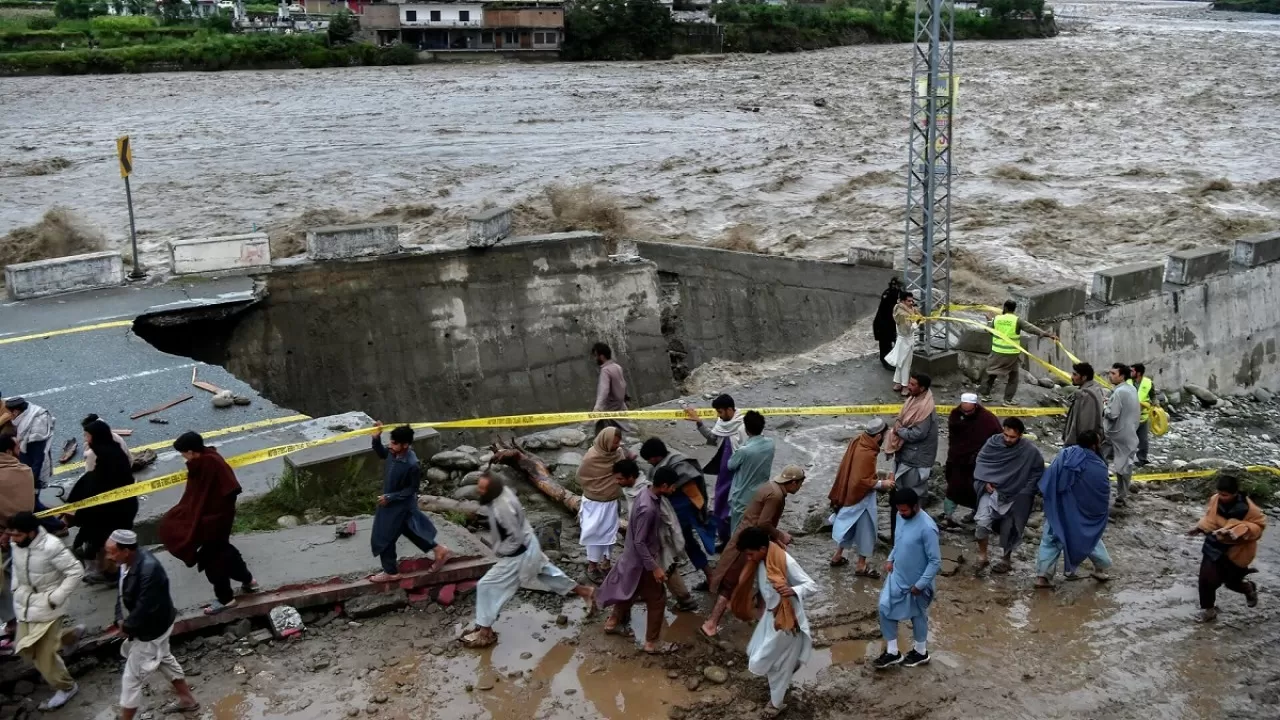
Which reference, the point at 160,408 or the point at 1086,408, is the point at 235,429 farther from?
the point at 1086,408

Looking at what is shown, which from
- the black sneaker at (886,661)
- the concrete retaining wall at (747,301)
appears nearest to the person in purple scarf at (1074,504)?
the black sneaker at (886,661)

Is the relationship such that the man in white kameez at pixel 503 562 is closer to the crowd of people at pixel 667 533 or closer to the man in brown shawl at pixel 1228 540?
the crowd of people at pixel 667 533

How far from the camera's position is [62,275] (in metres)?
14.4

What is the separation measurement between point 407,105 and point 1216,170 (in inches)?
1215

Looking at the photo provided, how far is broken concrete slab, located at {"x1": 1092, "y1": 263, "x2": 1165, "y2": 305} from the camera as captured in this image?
49.9 ft

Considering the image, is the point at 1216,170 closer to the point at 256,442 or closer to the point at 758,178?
the point at 758,178

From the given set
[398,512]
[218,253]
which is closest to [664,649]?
[398,512]

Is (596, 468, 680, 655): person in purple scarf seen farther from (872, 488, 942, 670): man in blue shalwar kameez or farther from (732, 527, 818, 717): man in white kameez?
(872, 488, 942, 670): man in blue shalwar kameez

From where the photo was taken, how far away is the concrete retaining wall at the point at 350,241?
15680 millimetres

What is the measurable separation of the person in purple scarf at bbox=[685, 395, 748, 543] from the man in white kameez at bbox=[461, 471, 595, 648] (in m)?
1.34

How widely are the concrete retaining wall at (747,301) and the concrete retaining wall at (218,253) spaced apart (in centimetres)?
660

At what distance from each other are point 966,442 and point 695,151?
29.6 meters

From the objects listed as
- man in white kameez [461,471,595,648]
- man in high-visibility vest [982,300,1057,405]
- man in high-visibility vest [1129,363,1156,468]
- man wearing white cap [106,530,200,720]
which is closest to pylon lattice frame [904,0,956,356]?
man in high-visibility vest [982,300,1057,405]

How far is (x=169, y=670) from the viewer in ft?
21.0
